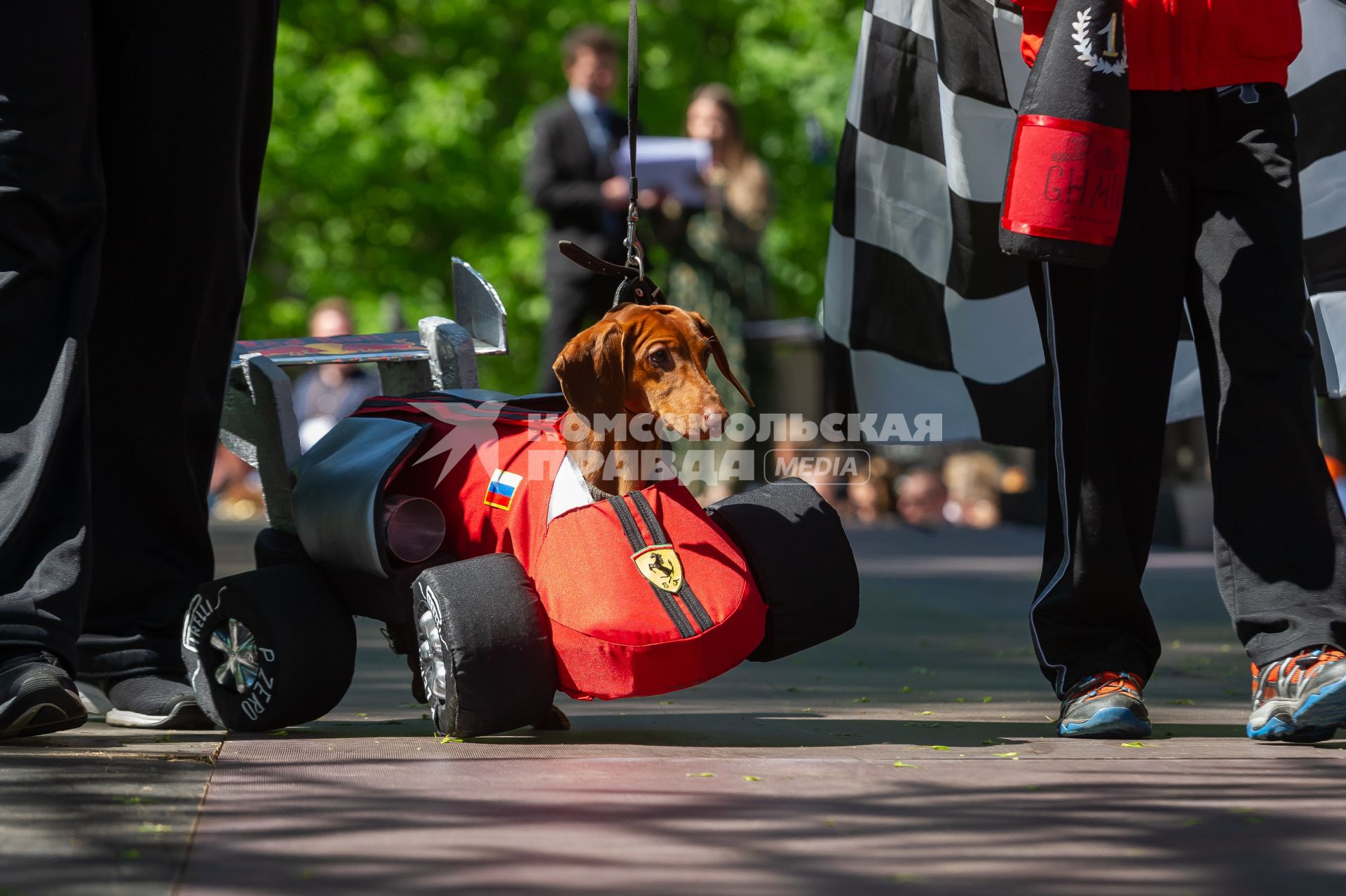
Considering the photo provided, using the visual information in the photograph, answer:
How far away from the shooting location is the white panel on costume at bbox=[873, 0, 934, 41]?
12.7 ft

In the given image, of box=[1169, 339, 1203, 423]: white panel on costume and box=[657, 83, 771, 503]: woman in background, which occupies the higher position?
box=[657, 83, 771, 503]: woman in background

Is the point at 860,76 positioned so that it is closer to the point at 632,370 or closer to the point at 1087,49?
the point at 1087,49

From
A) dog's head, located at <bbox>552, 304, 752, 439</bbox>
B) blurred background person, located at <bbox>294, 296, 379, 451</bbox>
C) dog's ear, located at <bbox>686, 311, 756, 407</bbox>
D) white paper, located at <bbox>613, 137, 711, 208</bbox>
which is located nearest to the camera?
dog's head, located at <bbox>552, 304, 752, 439</bbox>

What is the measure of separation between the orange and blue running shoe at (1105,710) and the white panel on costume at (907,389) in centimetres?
87

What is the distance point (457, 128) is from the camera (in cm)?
2027

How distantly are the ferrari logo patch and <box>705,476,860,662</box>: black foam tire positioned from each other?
0.76 ft

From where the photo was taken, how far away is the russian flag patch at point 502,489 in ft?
9.95

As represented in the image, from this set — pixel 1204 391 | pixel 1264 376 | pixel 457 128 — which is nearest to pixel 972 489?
pixel 457 128

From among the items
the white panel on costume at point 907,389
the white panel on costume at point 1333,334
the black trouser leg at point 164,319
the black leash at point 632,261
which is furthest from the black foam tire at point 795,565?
the white panel on costume at point 1333,334

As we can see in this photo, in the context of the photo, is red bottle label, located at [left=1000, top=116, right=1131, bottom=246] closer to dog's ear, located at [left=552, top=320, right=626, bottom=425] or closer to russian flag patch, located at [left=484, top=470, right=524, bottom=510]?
dog's ear, located at [left=552, top=320, right=626, bottom=425]

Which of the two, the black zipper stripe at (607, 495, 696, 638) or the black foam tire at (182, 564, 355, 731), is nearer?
the black zipper stripe at (607, 495, 696, 638)

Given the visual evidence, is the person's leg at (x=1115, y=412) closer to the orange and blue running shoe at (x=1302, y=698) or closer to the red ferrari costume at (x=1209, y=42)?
the red ferrari costume at (x=1209, y=42)

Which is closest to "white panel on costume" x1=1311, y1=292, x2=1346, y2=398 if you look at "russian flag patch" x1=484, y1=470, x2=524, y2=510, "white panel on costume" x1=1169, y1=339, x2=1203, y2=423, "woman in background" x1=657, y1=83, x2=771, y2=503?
"white panel on costume" x1=1169, y1=339, x2=1203, y2=423

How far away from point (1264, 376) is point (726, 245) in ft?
18.7
